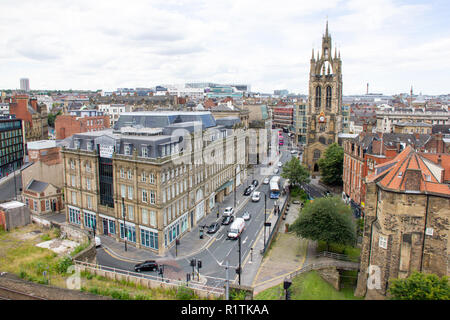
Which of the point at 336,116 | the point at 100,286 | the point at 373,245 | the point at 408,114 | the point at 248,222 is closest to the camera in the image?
the point at 100,286

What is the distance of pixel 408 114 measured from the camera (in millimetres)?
118562

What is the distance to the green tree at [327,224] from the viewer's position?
41.6 meters

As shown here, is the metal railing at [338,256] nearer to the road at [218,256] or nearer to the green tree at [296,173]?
the road at [218,256]

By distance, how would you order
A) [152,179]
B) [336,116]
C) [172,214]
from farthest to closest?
[336,116] → [172,214] → [152,179]

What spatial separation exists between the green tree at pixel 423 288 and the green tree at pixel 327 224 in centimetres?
1344

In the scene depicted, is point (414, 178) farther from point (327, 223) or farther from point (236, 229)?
point (236, 229)

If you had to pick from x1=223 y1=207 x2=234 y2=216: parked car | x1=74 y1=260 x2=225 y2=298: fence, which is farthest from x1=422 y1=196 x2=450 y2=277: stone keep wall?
x1=223 y1=207 x2=234 y2=216: parked car

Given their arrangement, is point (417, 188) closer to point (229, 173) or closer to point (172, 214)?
point (172, 214)

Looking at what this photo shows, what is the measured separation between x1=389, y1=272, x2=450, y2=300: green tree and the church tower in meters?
64.3

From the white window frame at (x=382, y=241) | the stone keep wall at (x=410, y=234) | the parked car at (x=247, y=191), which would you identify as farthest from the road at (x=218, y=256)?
the stone keep wall at (x=410, y=234)

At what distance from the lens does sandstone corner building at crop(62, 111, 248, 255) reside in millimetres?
43438

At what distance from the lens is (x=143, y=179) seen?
1720 inches

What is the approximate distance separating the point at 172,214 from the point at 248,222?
48.3ft

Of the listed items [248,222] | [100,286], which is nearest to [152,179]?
[100,286]
